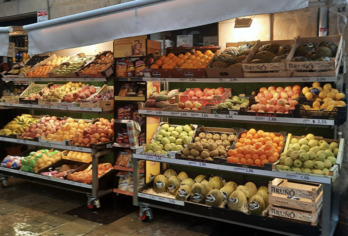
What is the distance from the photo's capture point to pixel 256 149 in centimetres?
446

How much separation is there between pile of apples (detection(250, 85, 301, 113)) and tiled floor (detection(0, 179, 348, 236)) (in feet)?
5.63

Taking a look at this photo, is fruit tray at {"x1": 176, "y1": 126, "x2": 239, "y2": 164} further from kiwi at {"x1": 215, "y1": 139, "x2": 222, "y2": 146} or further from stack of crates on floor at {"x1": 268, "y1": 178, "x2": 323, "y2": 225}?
stack of crates on floor at {"x1": 268, "y1": 178, "x2": 323, "y2": 225}

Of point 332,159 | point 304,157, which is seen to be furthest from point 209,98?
point 332,159

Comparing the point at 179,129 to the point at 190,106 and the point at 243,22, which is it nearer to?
the point at 190,106

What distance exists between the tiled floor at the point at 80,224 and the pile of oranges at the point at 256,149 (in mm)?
1096

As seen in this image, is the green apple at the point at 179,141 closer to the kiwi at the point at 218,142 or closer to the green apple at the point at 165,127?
A: the green apple at the point at 165,127

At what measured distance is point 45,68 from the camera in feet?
22.4

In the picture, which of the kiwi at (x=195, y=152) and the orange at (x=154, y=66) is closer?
the kiwi at (x=195, y=152)

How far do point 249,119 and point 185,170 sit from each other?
1.88 meters

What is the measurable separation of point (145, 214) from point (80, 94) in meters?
2.46

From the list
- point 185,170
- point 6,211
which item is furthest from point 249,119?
point 6,211

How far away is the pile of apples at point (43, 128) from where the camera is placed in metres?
6.64

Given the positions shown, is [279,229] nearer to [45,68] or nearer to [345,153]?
[345,153]

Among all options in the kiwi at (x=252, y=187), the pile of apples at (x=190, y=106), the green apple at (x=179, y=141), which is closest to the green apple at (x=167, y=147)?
the green apple at (x=179, y=141)
